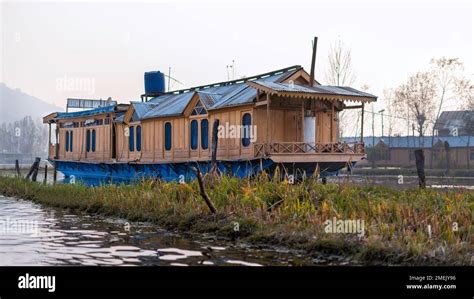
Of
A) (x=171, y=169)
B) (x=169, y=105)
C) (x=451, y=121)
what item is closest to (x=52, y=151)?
(x=169, y=105)

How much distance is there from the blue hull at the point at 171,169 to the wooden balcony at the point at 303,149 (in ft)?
1.22

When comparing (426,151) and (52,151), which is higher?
(426,151)

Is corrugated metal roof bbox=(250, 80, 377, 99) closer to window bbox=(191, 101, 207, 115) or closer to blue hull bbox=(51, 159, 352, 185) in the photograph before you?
blue hull bbox=(51, 159, 352, 185)

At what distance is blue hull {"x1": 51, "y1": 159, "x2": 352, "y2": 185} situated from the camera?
20.4 metres

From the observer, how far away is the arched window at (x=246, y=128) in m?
21.2

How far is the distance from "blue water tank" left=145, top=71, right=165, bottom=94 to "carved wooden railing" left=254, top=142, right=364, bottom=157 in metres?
14.0

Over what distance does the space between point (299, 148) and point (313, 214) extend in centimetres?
933

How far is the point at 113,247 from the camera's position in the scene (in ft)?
32.9

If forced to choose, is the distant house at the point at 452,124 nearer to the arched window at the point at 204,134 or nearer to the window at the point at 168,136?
the window at the point at 168,136

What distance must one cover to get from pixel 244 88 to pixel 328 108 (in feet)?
11.3

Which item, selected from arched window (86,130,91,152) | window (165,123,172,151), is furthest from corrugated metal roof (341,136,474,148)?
window (165,123,172,151)

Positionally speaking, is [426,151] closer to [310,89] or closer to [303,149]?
[310,89]
